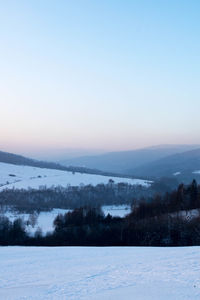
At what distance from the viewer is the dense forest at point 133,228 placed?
4245cm

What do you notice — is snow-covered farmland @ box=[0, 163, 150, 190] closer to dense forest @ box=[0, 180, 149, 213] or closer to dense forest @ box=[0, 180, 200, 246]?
dense forest @ box=[0, 180, 149, 213]

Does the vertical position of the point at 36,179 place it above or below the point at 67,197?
above

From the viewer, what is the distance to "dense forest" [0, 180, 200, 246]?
139ft

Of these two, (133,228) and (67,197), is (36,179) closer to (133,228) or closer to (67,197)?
(67,197)

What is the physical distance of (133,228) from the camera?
150 ft
